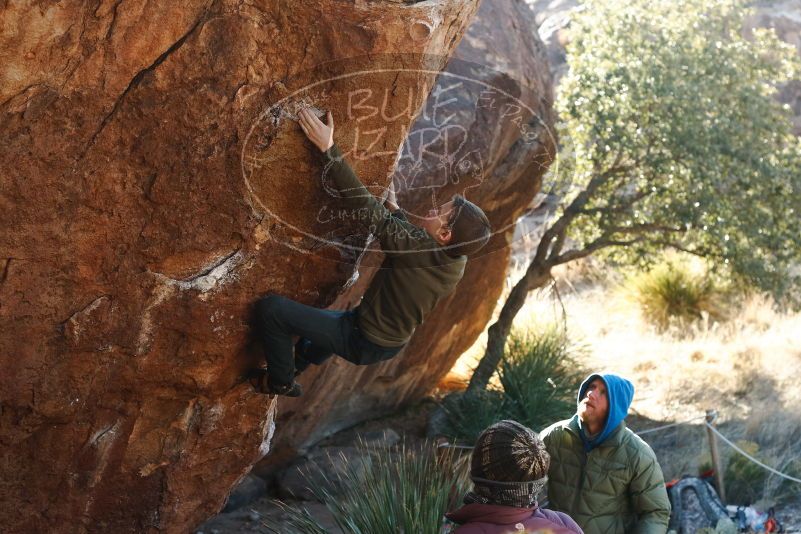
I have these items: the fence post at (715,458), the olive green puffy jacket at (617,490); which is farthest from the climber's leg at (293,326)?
the fence post at (715,458)

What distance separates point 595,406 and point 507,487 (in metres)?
1.74

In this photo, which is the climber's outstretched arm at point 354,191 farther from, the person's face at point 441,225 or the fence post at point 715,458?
the fence post at point 715,458

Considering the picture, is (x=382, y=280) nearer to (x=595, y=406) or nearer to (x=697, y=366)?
(x=595, y=406)

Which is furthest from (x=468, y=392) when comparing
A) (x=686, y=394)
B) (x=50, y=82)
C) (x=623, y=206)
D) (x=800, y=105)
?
(x=800, y=105)

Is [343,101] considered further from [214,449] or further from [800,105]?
[800,105]

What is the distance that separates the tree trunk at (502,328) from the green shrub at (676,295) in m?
4.94

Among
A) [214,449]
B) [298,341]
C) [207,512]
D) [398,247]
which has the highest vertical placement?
[398,247]

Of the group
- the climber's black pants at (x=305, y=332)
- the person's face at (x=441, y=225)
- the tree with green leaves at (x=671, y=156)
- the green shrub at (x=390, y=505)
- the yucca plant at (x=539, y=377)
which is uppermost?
the tree with green leaves at (x=671, y=156)

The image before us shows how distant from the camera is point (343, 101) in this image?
4.73 meters

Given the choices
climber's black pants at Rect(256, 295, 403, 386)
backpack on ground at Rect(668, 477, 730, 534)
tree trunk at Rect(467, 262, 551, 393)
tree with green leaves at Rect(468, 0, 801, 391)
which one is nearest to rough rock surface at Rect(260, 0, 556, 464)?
tree trunk at Rect(467, 262, 551, 393)

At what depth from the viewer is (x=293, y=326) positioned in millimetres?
4797

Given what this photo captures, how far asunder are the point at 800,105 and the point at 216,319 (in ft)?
71.6

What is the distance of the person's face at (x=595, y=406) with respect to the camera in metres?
5.05

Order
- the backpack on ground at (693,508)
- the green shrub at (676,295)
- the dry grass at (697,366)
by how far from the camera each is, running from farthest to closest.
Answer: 1. the green shrub at (676,295)
2. the dry grass at (697,366)
3. the backpack on ground at (693,508)
